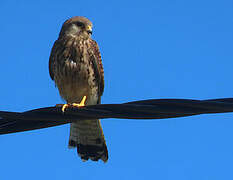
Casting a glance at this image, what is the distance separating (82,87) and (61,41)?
70 cm

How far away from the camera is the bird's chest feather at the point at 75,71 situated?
17.2ft

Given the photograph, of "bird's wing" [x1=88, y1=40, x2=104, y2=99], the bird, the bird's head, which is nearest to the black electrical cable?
the bird

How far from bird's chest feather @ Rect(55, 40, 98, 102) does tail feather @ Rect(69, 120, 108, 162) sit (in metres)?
0.40

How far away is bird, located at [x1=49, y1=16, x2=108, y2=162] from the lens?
5270mm

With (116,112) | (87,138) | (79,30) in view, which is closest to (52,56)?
(79,30)

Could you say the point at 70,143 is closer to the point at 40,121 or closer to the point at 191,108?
the point at 40,121

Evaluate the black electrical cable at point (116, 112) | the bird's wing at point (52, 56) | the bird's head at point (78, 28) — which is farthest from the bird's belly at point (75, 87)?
the black electrical cable at point (116, 112)

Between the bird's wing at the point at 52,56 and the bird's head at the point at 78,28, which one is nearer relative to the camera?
the bird's wing at the point at 52,56

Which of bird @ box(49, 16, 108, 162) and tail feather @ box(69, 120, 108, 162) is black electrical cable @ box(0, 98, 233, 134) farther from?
tail feather @ box(69, 120, 108, 162)

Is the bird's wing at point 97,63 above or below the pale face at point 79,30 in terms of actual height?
below

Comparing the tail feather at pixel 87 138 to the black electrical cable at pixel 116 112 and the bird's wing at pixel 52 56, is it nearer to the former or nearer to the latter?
the bird's wing at pixel 52 56

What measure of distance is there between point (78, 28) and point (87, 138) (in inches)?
57.8

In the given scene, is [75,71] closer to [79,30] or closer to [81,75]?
[81,75]

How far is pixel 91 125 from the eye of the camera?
18.2 feet
